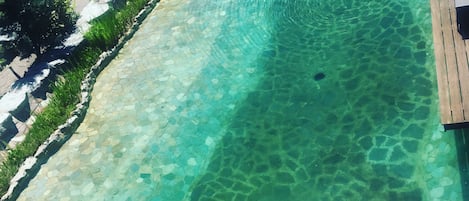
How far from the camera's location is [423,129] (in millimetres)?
7918

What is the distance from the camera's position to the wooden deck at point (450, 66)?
618 centimetres

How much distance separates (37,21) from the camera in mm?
11320

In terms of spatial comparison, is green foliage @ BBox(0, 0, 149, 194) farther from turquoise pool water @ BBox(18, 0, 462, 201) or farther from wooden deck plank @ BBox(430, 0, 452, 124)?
wooden deck plank @ BBox(430, 0, 452, 124)

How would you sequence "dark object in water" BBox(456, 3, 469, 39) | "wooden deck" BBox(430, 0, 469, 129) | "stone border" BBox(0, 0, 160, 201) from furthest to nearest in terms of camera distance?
"stone border" BBox(0, 0, 160, 201), "dark object in water" BBox(456, 3, 469, 39), "wooden deck" BBox(430, 0, 469, 129)

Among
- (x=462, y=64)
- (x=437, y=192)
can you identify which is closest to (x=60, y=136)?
(x=437, y=192)

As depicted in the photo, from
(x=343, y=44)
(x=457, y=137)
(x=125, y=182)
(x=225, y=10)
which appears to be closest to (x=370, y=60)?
(x=343, y=44)

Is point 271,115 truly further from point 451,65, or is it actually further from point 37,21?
point 37,21

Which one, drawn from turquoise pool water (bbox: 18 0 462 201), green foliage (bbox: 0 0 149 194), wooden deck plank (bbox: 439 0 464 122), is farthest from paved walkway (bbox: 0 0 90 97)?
wooden deck plank (bbox: 439 0 464 122)

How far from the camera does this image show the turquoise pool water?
7738 mm

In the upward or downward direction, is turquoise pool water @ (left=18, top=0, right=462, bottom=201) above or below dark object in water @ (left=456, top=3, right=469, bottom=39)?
below

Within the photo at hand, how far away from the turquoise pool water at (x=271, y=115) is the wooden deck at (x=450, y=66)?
128 cm

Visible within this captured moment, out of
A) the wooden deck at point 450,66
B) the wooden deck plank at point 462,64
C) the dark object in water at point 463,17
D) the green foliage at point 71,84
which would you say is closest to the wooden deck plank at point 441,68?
the wooden deck at point 450,66

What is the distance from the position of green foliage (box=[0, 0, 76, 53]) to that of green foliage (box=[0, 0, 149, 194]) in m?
0.67

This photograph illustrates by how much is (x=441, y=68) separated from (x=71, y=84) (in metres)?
6.76
